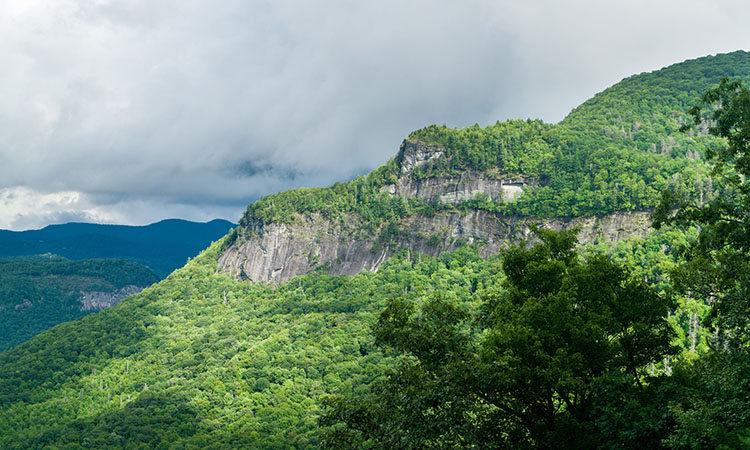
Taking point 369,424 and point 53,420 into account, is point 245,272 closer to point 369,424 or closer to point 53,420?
point 53,420

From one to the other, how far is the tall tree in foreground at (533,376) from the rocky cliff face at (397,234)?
11657 cm

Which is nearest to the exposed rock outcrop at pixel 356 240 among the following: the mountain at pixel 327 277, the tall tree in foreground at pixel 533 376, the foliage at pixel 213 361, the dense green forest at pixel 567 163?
the mountain at pixel 327 277

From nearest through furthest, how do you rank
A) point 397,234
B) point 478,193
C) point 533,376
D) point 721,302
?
point 533,376 < point 721,302 < point 478,193 < point 397,234

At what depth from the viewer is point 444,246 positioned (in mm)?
148000

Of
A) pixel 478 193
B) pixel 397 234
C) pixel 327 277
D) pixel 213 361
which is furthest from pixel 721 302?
pixel 327 277

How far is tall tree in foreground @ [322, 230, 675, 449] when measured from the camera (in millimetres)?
16188

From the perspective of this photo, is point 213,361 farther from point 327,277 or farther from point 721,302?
point 721,302

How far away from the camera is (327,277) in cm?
15600

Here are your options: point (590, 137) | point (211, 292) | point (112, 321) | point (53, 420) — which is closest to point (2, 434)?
point (53, 420)

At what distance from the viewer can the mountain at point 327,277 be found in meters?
98.4

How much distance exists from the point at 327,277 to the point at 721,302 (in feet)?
462

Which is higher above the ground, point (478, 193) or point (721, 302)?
point (478, 193)

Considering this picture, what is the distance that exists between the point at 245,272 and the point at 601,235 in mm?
110678

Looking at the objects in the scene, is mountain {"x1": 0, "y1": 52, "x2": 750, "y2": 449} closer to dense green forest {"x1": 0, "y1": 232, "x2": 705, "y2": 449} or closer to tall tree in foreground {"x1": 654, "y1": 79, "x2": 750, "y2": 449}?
dense green forest {"x1": 0, "y1": 232, "x2": 705, "y2": 449}
